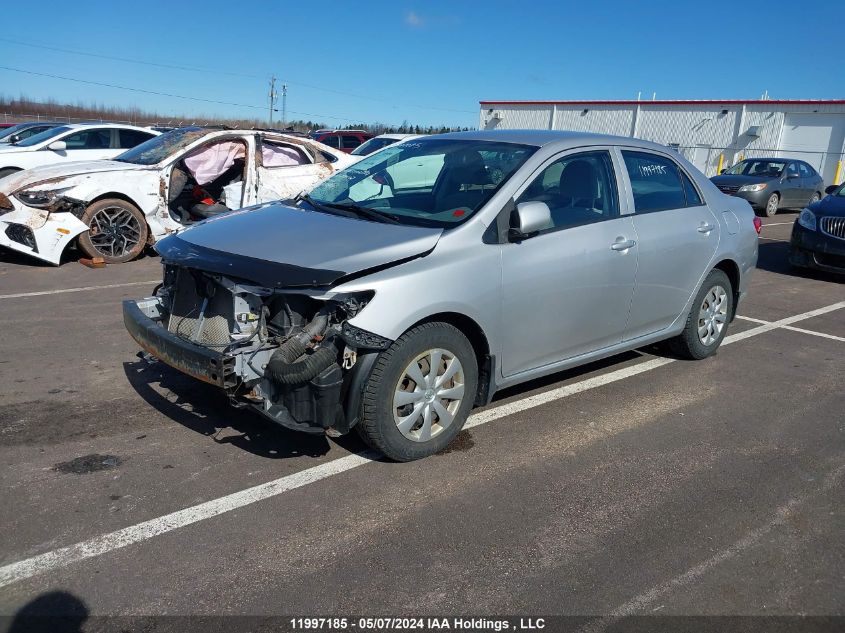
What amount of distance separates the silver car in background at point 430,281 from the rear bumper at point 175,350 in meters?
0.01

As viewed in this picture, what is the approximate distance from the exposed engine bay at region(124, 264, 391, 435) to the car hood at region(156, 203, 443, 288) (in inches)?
3.7

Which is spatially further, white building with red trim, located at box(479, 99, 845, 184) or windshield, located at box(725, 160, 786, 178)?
white building with red trim, located at box(479, 99, 845, 184)

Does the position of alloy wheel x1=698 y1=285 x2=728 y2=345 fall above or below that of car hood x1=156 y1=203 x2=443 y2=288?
below

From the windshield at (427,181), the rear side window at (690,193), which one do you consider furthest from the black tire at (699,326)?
the windshield at (427,181)

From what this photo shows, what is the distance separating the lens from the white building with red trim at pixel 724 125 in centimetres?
2958

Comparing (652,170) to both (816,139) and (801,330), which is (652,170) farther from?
(816,139)

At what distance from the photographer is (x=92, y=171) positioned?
9.02 meters

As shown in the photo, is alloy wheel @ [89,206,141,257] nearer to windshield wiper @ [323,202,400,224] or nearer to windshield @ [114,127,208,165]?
windshield @ [114,127,208,165]

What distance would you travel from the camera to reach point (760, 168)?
1958cm

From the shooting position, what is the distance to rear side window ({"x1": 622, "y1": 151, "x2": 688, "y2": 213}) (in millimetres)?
5195

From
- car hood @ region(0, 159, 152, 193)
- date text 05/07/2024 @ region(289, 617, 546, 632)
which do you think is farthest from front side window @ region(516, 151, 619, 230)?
car hood @ region(0, 159, 152, 193)

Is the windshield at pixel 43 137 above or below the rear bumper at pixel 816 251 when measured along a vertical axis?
above

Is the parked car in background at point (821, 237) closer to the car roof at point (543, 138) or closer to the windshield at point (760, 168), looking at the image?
the car roof at point (543, 138)

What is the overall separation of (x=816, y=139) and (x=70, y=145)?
2843 centimetres
